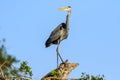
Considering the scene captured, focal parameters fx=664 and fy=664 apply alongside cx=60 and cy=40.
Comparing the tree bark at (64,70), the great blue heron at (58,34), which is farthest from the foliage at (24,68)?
the great blue heron at (58,34)

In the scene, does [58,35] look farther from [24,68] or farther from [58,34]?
[24,68]

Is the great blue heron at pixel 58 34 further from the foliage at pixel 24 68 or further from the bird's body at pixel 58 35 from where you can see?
the foliage at pixel 24 68

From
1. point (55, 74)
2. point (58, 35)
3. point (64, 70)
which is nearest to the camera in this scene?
point (55, 74)

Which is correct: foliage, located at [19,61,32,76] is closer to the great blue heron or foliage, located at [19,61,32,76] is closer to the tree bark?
the tree bark

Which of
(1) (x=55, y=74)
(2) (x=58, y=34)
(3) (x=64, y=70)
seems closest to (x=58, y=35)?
(2) (x=58, y=34)

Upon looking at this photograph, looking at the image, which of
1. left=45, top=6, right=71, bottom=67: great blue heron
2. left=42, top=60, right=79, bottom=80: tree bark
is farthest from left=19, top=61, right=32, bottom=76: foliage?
left=45, top=6, right=71, bottom=67: great blue heron

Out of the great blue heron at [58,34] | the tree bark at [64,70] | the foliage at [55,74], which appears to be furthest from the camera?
the great blue heron at [58,34]

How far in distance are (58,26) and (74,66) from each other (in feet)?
21.4

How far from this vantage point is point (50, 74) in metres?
17.0

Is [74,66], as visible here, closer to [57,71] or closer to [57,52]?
[57,71]

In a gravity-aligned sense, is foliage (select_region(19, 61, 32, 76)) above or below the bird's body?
below

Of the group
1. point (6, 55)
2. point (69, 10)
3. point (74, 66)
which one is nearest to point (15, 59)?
point (6, 55)

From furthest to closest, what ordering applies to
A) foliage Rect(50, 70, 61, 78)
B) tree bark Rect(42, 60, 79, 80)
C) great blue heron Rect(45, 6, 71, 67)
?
great blue heron Rect(45, 6, 71, 67) < foliage Rect(50, 70, 61, 78) < tree bark Rect(42, 60, 79, 80)

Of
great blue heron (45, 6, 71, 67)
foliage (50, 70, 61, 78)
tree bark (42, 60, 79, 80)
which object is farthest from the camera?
great blue heron (45, 6, 71, 67)
